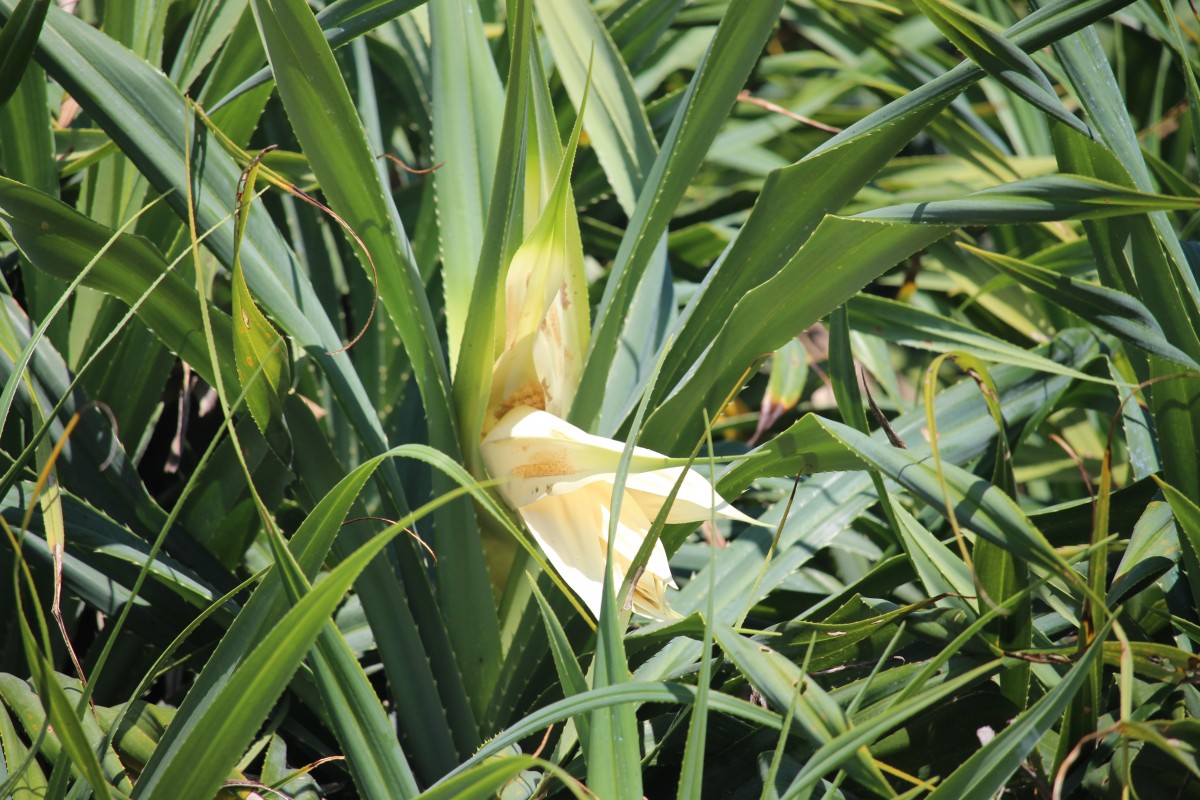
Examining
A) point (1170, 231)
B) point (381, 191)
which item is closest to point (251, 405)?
point (381, 191)

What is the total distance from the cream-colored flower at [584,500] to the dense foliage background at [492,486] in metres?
0.02

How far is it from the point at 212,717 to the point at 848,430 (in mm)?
321

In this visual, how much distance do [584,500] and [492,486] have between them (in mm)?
60

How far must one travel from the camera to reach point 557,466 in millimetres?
553

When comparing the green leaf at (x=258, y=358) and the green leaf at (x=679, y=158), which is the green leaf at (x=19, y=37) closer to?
the green leaf at (x=258, y=358)

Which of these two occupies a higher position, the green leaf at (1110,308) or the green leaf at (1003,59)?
the green leaf at (1003,59)

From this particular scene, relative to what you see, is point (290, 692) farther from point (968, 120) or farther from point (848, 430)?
point (968, 120)

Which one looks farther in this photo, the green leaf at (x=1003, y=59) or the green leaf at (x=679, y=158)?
the green leaf at (x=679, y=158)

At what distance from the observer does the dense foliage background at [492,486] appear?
442 mm

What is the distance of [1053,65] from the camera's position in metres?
0.70

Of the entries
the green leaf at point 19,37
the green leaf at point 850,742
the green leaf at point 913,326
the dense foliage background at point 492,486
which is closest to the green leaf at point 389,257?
the dense foliage background at point 492,486

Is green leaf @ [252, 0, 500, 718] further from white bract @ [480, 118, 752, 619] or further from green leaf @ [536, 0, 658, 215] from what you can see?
green leaf @ [536, 0, 658, 215]

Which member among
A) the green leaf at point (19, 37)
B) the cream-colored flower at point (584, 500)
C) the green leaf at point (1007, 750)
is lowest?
the green leaf at point (1007, 750)

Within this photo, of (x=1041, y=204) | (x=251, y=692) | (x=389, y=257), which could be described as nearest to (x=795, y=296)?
(x=1041, y=204)
